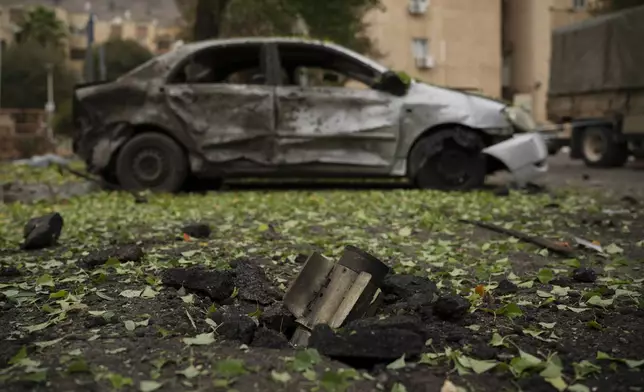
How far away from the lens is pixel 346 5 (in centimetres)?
1716

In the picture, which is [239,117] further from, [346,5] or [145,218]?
[346,5]

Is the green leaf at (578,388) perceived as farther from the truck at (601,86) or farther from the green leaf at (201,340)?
the truck at (601,86)

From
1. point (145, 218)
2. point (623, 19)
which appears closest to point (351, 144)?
point (145, 218)

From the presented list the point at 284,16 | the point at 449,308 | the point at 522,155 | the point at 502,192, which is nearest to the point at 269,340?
the point at 449,308

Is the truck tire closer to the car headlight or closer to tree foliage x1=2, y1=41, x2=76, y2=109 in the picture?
the car headlight

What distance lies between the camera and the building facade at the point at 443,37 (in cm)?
3444

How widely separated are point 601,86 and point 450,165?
7.53m

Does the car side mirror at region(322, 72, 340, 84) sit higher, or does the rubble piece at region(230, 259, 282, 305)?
the car side mirror at region(322, 72, 340, 84)

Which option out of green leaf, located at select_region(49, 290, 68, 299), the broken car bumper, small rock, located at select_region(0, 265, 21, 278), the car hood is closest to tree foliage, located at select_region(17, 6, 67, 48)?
the car hood

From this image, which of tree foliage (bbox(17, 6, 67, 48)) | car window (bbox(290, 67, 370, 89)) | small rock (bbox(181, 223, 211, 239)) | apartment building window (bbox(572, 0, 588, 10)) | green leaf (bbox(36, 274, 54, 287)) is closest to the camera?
green leaf (bbox(36, 274, 54, 287))

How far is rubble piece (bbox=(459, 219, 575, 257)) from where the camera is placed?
4527 millimetres

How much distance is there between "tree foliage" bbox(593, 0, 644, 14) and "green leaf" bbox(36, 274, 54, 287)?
70.2ft

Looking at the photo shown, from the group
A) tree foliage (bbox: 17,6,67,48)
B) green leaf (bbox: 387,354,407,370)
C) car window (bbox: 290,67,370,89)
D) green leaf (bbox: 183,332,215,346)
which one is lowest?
green leaf (bbox: 387,354,407,370)

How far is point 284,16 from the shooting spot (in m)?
18.7
